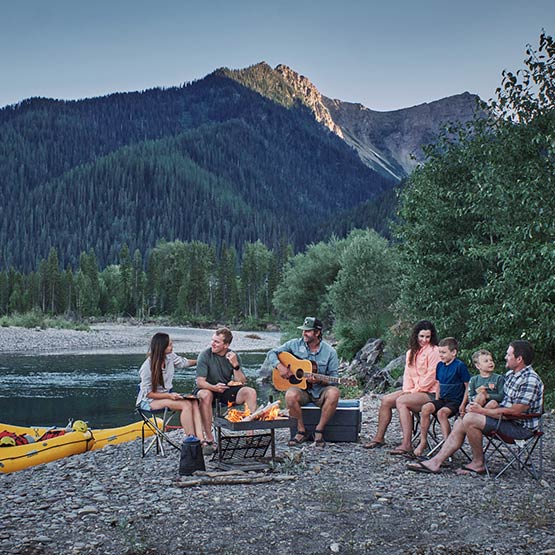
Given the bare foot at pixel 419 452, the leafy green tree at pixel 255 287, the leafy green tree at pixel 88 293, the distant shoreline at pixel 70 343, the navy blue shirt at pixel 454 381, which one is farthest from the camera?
the leafy green tree at pixel 88 293

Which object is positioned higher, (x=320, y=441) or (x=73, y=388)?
(x=320, y=441)

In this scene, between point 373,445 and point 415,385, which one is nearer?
point 415,385

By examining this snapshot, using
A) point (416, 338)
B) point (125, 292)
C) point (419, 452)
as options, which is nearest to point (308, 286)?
point (416, 338)

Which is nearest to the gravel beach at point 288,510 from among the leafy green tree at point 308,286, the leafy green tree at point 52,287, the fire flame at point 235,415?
the fire flame at point 235,415

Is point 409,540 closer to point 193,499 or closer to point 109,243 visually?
point 193,499

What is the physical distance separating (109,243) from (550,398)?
562 ft

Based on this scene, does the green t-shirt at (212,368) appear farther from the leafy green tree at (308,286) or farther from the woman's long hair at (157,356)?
the leafy green tree at (308,286)

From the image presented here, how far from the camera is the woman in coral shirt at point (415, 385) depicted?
871 centimetres

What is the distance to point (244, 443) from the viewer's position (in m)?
8.34

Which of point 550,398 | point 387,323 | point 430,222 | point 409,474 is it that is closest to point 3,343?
point 387,323

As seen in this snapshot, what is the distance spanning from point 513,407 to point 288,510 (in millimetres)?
2626

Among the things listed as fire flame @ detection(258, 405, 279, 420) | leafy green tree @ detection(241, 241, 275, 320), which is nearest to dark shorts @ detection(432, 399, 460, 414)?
fire flame @ detection(258, 405, 279, 420)

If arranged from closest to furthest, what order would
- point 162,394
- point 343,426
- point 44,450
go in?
point 162,394, point 343,426, point 44,450

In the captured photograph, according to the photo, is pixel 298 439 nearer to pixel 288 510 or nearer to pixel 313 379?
pixel 313 379
